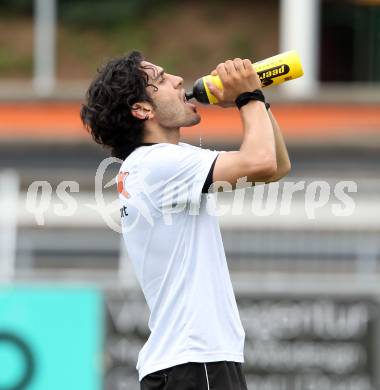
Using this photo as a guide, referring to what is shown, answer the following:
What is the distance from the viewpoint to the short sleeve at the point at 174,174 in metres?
4.33

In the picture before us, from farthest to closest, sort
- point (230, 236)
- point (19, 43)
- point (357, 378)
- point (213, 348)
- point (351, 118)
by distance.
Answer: point (19, 43) → point (351, 118) → point (230, 236) → point (357, 378) → point (213, 348)

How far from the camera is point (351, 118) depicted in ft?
43.9

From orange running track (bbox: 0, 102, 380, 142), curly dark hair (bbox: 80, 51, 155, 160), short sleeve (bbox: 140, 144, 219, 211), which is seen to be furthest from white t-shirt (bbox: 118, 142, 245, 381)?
orange running track (bbox: 0, 102, 380, 142)

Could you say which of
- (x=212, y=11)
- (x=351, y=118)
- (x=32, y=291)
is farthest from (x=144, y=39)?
(x=32, y=291)

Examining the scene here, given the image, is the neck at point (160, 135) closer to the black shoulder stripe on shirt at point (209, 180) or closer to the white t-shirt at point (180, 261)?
the white t-shirt at point (180, 261)

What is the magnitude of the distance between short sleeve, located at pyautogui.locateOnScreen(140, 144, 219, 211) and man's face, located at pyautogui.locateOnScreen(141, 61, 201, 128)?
3.8 inches

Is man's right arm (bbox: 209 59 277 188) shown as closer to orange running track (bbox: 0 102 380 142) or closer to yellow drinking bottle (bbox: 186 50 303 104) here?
yellow drinking bottle (bbox: 186 50 303 104)

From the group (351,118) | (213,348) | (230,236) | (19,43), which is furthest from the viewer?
(19,43)

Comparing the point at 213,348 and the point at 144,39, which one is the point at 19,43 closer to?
the point at 144,39

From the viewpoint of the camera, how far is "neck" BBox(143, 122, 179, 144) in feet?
14.8

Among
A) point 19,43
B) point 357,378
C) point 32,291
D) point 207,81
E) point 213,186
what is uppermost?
point 19,43

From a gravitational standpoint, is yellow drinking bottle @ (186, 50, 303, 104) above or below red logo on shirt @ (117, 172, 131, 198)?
above

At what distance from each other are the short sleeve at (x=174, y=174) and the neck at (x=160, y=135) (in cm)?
8

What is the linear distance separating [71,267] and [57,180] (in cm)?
73
